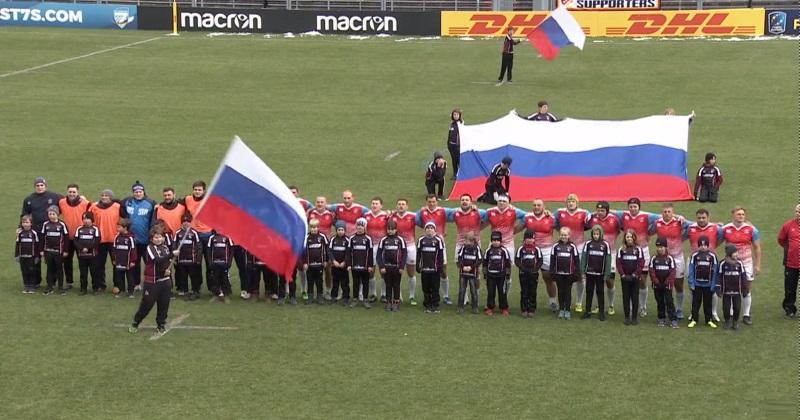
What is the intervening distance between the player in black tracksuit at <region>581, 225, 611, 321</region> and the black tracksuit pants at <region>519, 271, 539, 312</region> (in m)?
0.78

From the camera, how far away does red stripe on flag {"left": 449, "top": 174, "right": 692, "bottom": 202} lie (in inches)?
1018

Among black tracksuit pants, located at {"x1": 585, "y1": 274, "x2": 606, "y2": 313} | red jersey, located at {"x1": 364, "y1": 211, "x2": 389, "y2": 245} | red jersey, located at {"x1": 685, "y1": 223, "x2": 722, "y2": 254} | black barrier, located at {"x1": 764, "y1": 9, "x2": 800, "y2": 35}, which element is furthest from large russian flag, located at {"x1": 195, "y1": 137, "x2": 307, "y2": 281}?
black barrier, located at {"x1": 764, "y1": 9, "x2": 800, "y2": 35}

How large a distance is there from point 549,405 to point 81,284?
9.10 metres

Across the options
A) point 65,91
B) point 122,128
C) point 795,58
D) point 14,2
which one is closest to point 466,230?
point 122,128

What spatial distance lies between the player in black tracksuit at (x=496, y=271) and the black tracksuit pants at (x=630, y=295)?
1850 millimetres

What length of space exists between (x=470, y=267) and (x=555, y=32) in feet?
57.0

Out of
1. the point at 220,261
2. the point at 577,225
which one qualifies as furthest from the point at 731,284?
the point at 220,261

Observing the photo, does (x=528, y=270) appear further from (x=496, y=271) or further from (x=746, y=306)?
(x=746, y=306)

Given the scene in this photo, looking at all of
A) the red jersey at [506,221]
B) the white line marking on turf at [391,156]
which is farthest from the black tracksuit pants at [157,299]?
the white line marking on turf at [391,156]

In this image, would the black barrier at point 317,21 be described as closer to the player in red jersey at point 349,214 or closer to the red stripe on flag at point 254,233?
the player in red jersey at point 349,214

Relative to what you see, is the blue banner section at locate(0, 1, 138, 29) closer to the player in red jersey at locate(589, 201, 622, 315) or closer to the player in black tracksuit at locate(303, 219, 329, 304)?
the player in black tracksuit at locate(303, 219, 329, 304)

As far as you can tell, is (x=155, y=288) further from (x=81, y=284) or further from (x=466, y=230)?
(x=466, y=230)

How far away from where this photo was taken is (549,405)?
14914mm

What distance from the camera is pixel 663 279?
1808 centimetres
